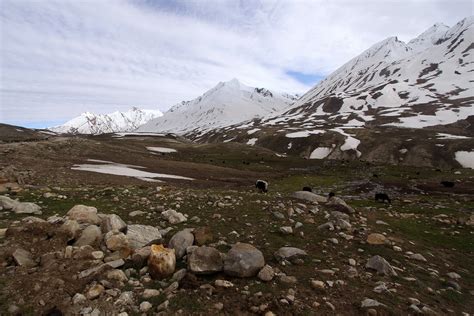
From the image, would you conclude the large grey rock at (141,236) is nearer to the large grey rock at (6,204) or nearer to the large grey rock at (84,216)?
the large grey rock at (84,216)

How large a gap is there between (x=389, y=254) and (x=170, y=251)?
29.0ft

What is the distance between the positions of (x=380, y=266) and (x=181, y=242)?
22.9ft

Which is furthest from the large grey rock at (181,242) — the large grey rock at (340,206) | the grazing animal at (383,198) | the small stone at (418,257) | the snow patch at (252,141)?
the snow patch at (252,141)

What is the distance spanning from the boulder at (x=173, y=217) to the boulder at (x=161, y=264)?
4.77m

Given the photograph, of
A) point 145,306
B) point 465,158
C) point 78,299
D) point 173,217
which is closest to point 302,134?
point 465,158

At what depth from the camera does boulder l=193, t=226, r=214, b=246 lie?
12.3 metres

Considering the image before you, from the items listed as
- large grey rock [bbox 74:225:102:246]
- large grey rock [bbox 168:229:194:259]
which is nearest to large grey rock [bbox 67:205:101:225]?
large grey rock [bbox 74:225:102:246]

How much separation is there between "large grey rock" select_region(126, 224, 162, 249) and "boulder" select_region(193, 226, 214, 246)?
1383 mm

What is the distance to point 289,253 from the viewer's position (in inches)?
473

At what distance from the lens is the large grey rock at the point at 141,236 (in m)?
11.8

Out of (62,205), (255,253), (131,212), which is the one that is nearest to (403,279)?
(255,253)

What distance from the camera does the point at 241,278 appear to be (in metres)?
10.1

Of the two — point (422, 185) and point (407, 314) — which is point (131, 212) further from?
point (422, 185)

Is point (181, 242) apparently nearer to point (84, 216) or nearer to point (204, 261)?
point (204, 261)
